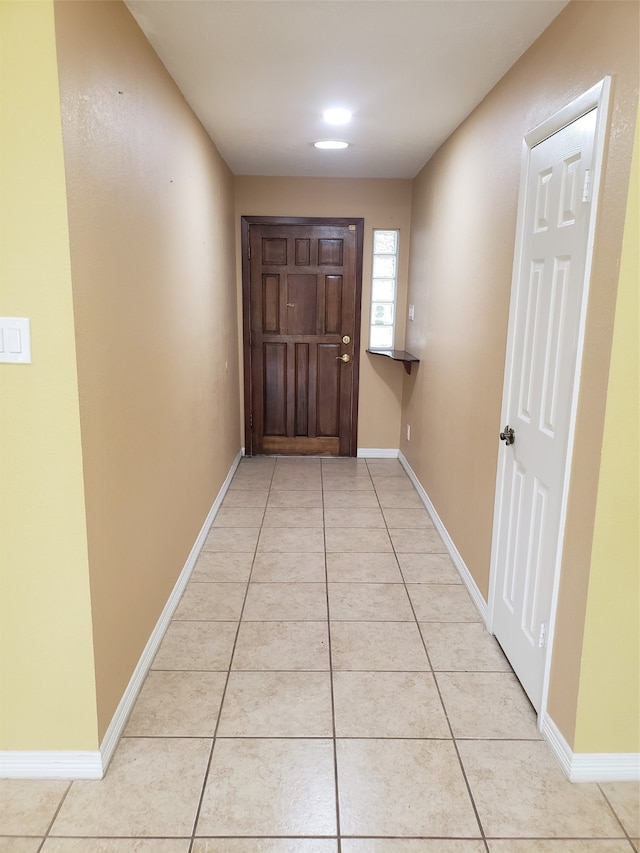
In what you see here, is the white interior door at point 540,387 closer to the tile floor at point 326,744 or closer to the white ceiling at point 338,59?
the tile floor at point 326,744

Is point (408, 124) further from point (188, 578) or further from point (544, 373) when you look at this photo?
point (188, 578)

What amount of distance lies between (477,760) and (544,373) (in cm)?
129

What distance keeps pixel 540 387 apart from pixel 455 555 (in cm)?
147

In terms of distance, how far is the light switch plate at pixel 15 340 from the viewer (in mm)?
1583

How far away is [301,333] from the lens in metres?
5.18

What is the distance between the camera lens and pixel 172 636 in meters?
A: 2.60

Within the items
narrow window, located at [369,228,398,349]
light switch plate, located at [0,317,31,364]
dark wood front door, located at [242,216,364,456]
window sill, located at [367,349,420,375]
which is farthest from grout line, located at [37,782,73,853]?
narrow window, located at [369,228,398,349]

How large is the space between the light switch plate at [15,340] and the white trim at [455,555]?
217 centimetres

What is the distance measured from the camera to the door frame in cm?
168

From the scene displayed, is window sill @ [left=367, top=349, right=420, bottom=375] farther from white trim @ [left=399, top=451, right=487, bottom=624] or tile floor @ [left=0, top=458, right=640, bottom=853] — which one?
tile floor @ [left=0, top=458, right=640, bottom=853]

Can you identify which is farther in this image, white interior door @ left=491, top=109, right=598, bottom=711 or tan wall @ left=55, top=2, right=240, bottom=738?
white interior door @ left=491, top=109, right=598, bottom=711

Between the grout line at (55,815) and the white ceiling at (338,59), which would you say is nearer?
the grout line at (55,815)

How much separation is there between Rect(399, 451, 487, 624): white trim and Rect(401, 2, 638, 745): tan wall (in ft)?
0.20

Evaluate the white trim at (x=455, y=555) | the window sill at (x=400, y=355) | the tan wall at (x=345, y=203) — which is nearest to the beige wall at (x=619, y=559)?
the white trim at (x=455, y=555)
